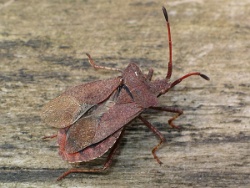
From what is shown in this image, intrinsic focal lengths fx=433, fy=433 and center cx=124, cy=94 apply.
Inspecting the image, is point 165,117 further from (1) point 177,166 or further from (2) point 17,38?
(2) point 17,38

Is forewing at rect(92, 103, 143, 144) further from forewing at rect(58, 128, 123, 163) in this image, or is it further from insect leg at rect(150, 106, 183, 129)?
insect leg at rect(150, 106, 183, 129)

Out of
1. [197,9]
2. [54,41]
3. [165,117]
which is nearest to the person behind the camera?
[165,117]

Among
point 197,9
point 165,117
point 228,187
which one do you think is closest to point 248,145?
point 228,187

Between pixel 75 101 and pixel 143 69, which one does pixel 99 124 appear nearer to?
pixel 75 101

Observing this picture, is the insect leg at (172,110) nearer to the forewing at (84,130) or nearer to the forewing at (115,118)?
the forewing at (115,118)

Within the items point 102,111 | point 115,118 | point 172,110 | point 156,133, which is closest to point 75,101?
point 102,111

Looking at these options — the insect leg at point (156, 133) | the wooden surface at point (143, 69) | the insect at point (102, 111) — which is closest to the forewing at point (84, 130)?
the insect at point (102, 111)

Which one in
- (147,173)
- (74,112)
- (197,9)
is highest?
(197,9)
